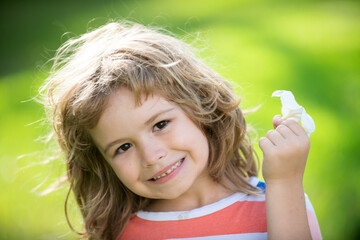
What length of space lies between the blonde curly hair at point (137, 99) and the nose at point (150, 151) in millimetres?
204

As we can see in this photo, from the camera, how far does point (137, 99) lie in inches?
81.5

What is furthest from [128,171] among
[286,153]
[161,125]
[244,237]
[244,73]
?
[244,73]

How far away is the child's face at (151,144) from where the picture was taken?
2072mm

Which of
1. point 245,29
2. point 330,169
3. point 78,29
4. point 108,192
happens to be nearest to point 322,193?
point 330,169

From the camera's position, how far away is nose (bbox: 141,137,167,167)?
6.79 feet

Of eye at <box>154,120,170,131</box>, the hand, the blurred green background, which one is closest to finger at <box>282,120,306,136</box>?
the hand

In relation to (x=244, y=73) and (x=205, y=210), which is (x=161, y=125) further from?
(x=244, y=73)

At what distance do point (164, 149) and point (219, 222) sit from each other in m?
0.44

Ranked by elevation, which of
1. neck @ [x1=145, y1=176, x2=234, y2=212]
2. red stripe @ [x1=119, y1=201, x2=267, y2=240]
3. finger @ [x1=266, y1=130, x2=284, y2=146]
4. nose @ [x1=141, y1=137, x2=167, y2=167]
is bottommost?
red stripe @ [x1=119, y1=201, x2=267, y2=240]

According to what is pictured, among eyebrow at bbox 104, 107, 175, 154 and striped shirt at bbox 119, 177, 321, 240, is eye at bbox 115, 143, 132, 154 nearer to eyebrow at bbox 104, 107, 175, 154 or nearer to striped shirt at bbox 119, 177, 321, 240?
eyebrow at bbox 104, 107, 175, 154

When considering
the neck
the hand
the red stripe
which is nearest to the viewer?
the hand

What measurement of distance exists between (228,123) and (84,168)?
81 centimetres

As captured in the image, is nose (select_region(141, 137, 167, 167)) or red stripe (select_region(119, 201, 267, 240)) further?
red stripe (select_region(119, 201, 267, 240))

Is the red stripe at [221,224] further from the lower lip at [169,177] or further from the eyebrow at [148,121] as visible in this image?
the eyebrow at [148,121]
